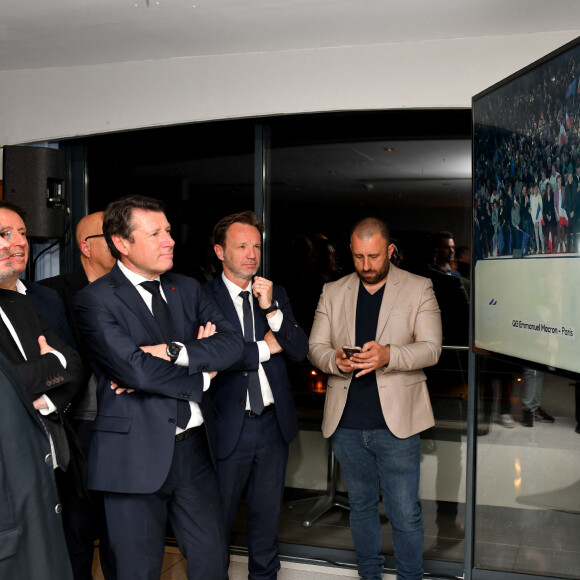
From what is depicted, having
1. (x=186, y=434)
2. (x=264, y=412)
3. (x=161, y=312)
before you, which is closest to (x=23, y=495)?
(x=186, y=434)

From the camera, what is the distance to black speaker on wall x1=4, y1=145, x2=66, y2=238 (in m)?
4.20

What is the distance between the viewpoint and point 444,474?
411 cm

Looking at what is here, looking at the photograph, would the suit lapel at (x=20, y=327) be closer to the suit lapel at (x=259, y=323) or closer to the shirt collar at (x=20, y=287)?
the shirt collar at (x=20, y=287)

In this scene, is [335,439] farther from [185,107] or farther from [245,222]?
[185,107]

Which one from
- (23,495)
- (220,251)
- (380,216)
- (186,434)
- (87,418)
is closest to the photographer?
(23,495)

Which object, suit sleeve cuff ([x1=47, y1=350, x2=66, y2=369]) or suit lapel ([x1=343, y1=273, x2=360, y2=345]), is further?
suit lapel ([x1=343, y1=273, x2=360, y2=345])

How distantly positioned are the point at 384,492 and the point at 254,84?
2410 mm

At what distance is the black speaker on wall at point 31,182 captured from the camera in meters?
4.20

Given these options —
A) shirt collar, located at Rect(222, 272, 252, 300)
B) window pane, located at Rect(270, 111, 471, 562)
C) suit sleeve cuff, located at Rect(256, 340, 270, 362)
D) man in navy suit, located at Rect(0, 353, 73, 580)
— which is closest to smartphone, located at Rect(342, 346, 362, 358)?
suit sleeve cuff, located at Rect(256, 340, 270, 362)

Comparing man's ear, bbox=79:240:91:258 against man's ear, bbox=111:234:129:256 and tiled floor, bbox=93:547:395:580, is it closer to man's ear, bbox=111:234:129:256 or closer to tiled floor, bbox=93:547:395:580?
man's ear, bbox=111:234:129:256

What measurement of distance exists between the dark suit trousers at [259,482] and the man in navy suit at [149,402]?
41cm

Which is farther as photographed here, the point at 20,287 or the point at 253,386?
the point at 253,386

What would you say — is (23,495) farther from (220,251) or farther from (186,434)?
(220,251)

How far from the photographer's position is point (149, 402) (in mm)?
2826
